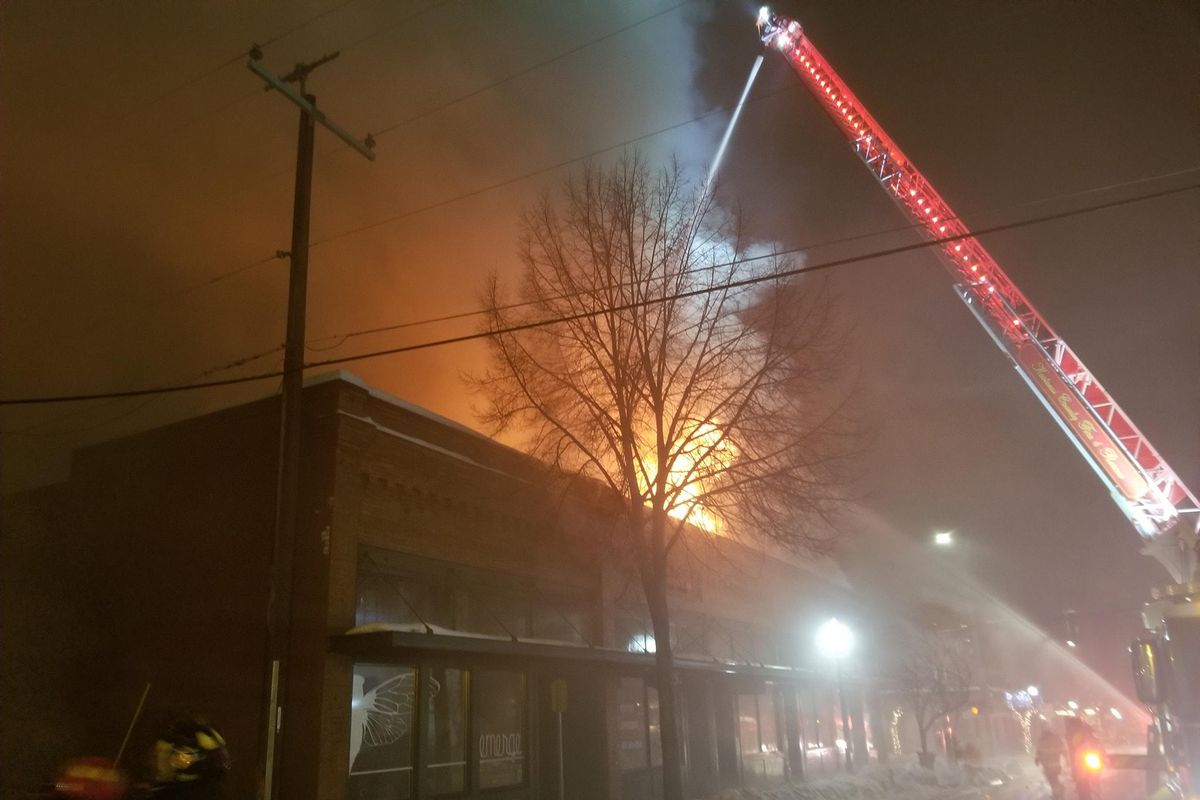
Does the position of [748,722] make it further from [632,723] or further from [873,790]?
[632,723]

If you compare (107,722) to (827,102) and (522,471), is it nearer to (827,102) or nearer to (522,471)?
(522,471)

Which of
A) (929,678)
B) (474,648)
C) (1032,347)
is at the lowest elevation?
(929,678)

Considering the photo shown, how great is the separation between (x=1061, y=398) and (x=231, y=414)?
596 inches

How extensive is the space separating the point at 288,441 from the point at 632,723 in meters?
10.4

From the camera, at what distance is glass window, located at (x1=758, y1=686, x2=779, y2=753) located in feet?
78.1

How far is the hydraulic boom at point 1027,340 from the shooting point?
15296 mm

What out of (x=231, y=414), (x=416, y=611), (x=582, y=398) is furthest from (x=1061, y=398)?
(x=231, y=414)

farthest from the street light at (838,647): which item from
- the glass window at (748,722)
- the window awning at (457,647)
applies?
the window awning at (457,647)

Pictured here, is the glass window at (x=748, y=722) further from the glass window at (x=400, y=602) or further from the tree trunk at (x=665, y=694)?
the glass window at (x=400, y=602)

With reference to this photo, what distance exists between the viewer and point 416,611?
43.1ft

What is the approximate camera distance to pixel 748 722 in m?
23.1

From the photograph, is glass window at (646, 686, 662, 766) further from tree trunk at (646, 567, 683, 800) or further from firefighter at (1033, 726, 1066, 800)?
firefighter at (1033, 726, 1066, 800)

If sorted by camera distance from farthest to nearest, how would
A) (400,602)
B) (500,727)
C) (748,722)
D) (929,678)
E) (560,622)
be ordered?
(929,678) → (748,722) → (560,622) → (500,727) → (400,602)

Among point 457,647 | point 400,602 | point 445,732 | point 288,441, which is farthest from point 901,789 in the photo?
point 288,441
